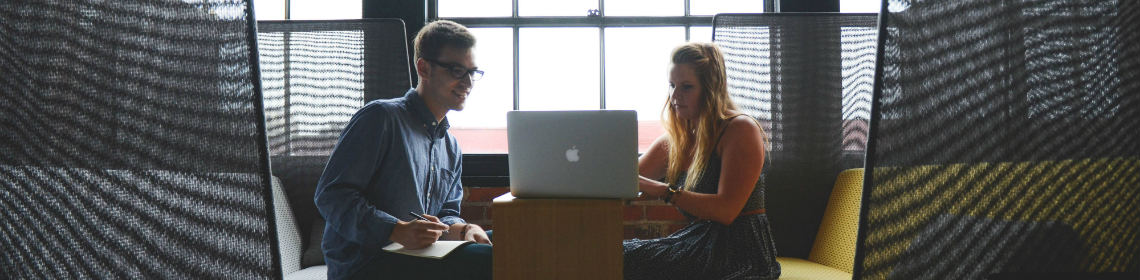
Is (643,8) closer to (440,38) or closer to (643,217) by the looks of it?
(643,217)

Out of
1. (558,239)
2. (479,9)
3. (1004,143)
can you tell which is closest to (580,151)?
(558,239)

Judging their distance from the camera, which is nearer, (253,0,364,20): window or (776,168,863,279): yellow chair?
(776,168,863,279): yellow chair

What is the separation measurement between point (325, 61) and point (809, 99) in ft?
5.46

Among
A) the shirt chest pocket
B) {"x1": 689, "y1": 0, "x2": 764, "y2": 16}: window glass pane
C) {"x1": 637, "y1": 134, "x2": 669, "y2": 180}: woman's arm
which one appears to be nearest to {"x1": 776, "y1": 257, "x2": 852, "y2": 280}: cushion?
{"x1": 637, "y1": 134, "x2": 669, "y2": 180}: woman's arm

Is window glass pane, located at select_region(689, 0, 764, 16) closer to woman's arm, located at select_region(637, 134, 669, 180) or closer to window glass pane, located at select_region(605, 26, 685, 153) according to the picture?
window glass pane, located at select_region(605, 26, 685, 153)

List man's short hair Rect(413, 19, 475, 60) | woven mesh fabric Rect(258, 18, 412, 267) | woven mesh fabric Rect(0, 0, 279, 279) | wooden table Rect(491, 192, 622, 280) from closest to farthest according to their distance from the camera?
1. woven mesh fabric Rect(0, 0, 279, 279)
2. wooden table Rect(491, 192, 622, 280)
3. man's short hair Rect(413, 19, 475, 60)
4. woven mesh fabric Rect(258, 18, 412, 267)

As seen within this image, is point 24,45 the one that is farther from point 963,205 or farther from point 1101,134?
point 1101,134

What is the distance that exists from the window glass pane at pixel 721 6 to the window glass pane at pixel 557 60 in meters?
0.43

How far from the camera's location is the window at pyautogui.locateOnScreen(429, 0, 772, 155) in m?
2.88

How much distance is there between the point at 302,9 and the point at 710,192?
76.4 inches

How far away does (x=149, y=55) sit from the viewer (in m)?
0.76

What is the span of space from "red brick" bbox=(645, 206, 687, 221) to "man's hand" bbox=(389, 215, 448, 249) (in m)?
1.51

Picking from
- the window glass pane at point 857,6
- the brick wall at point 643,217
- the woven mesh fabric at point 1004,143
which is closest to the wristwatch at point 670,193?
the woven mesh fabric at point 1004,143

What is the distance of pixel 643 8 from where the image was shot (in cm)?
289
